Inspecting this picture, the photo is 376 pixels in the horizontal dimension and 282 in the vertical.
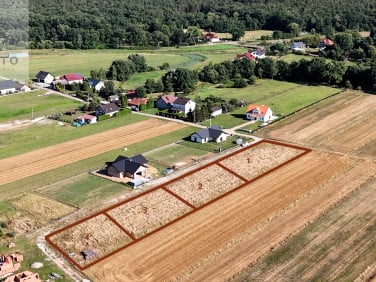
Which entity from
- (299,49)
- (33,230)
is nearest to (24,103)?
(33,230)

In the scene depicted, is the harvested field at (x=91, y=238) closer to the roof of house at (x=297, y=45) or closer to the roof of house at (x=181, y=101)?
the roof of house at (x=181, y=101)

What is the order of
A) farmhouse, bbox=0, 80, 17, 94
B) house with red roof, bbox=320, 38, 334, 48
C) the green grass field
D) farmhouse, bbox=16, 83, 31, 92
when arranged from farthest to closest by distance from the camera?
house with red roof, bbox=320, 38, 334, 48 → farmhouse, bbox=16, 83, 31, 92 → farmhouse, bbox=0, 80, 17, 94 → the green grass field

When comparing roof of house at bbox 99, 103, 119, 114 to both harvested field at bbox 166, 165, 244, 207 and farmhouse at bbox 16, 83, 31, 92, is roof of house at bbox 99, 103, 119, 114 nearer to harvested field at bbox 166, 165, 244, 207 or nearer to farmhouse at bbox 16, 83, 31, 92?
farmhouse at bbox 16, 83, 31, 92

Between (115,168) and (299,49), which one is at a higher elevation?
(299,49)

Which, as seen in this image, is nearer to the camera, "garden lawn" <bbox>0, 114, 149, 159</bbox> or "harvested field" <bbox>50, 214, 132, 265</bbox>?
"harvested field" <bbox>50, 214, 132, 265</bbox>

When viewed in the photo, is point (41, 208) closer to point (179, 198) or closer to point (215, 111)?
point (179, 198)

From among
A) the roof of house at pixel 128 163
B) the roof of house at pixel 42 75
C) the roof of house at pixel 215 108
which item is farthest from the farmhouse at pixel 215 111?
the roof of house at pixel 42 75

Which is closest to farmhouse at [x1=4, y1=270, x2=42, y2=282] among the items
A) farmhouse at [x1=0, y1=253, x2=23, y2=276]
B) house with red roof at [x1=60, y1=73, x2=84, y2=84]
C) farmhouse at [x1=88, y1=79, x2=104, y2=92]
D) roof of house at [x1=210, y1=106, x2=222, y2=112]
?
farmhouse at [x1=0, y1=253, x2=23, y2=276]

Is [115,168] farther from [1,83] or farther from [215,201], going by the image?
[1,83]
